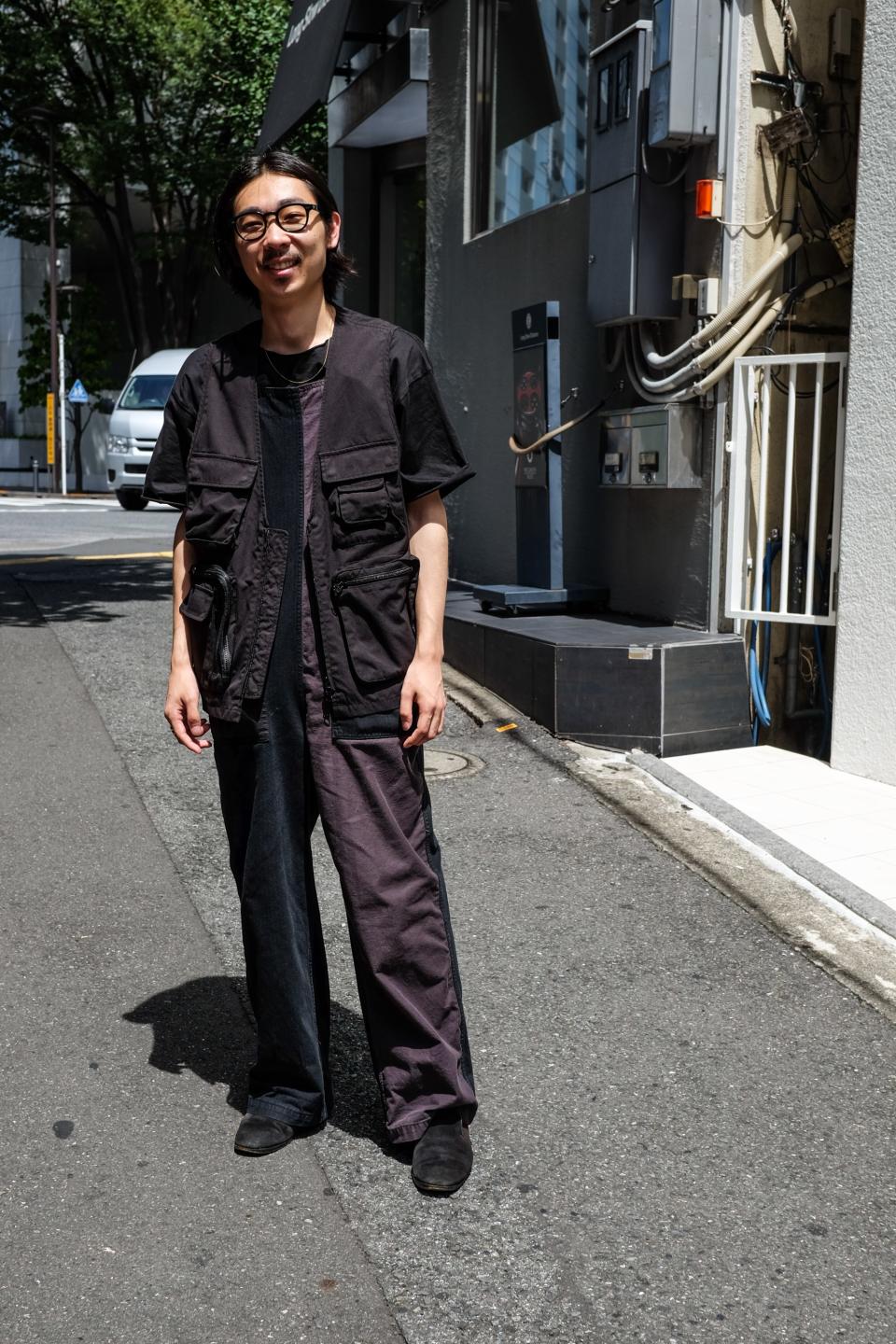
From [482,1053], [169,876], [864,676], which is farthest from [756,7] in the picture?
[482,1053]

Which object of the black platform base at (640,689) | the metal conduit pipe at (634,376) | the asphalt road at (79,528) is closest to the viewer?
the black platform base at (640,689)

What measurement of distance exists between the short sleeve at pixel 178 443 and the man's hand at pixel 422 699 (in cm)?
62

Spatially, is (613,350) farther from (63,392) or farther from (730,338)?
(63,392)

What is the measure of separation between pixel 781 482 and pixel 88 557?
8289 mm

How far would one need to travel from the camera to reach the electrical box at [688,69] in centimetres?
692

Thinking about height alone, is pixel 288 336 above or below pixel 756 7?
below

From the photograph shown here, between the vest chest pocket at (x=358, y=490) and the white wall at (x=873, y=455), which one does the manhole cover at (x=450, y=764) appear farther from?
the vest chest pocket at (x=358, y=490)

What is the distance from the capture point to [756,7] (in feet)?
22.9

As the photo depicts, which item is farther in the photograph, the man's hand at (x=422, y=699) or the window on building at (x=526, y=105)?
the window on building at (x=526, y=105)

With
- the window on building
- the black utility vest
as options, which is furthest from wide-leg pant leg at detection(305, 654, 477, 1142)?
the window on building

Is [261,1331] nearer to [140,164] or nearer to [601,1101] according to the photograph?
[601,1101]

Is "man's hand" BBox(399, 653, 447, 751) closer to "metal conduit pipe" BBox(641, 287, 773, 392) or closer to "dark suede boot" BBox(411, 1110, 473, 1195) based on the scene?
"dark suede boot" BBox(411, 1110, 473, 1195)

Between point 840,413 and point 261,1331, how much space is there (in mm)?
5375

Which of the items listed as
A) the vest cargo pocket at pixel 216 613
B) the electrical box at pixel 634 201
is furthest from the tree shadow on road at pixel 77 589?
the vest cargo pocket at pixel 216 613
